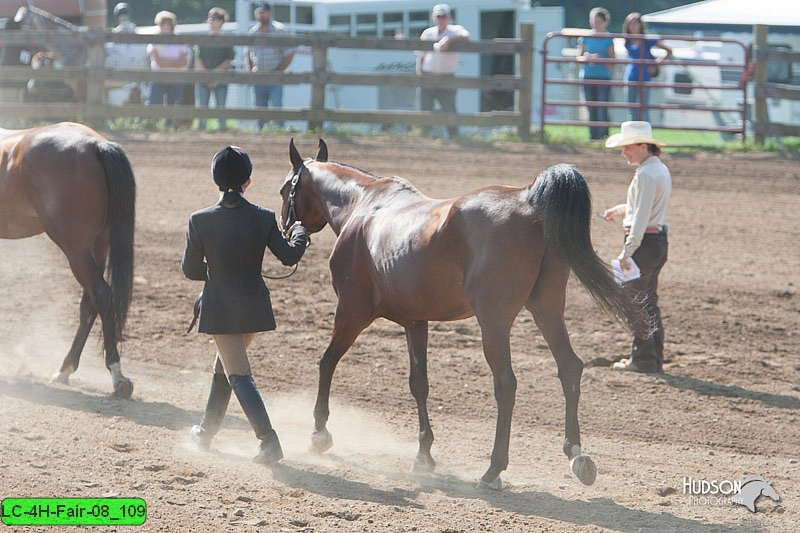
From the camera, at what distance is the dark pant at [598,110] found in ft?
58.2

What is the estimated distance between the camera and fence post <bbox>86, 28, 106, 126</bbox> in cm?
1720

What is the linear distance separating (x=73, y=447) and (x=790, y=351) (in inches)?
217

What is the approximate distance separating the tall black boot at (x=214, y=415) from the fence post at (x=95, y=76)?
12.1 metres

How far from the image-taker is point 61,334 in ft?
28.6

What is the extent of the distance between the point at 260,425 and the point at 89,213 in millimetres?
2440

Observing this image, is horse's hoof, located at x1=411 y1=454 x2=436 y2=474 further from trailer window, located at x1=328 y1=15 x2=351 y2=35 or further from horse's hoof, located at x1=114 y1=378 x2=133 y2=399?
trailer window, located at x1=328 y1=15 x2=351 y2=35

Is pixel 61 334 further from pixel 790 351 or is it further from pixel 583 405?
pixel 790 351

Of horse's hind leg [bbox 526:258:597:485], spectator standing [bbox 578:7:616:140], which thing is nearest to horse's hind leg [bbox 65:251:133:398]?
horse's hind leg [bbox 526:258:597:485]

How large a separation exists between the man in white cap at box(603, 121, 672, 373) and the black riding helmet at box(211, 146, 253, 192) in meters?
2.76

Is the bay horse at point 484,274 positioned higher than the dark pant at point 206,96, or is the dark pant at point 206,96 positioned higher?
the dark pant at point 206,96

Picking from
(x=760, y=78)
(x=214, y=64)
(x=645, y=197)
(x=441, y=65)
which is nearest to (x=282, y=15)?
(x=214, y=64)

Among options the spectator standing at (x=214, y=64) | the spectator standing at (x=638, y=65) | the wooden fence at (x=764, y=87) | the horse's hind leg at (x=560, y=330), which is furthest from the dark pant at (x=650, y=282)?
the spectator standing at (x=214, y=64)

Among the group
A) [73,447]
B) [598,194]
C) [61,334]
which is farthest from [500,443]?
[598,194]

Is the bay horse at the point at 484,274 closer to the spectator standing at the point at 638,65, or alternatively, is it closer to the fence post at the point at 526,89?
the fence post at the point at 526,89
